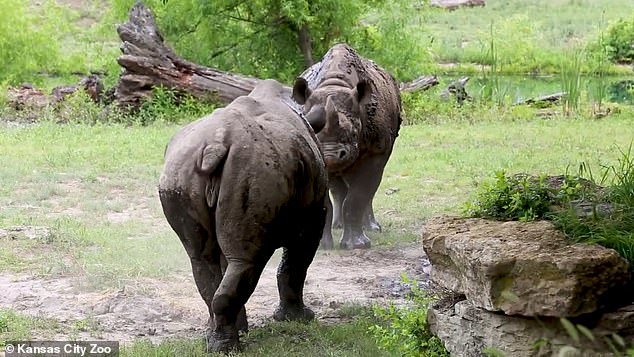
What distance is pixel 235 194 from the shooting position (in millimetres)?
5793

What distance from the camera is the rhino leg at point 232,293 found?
5.88m

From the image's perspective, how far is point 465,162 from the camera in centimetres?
1398

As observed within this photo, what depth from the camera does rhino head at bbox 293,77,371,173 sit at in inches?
344

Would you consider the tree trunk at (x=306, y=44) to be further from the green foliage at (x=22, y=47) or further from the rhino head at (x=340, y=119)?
the rhino head at (x=340, y=119)

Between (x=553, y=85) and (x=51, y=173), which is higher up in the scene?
(x=51, y=173)

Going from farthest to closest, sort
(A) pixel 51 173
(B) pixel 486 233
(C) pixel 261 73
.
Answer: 1. (C) pixel 261 73
2. (A) pixel 51 173
3. (B) pixel 486 233

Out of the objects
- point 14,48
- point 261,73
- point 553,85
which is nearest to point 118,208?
point 261,73

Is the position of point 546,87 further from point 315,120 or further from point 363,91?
point 315,120

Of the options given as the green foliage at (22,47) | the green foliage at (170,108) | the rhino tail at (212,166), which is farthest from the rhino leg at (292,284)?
the green foliage at (22,47)

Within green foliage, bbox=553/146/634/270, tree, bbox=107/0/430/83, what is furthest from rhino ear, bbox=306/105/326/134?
tree, bbox=107/0/430/83

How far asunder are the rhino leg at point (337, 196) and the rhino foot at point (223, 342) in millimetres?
3753

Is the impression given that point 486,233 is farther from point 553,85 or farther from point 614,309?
point 553,85

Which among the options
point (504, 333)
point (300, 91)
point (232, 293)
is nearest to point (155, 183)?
point (300, 91)

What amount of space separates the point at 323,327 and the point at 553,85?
Result: 18.5m
